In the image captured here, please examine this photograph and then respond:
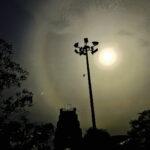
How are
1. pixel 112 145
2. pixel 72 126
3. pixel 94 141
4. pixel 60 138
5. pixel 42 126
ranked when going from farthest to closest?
pixel 72 126
pixel 60 138
pixel 42 126
pixel 112 145
pixel 94 141

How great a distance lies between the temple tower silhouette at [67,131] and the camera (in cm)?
3566

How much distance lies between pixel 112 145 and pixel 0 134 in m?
8.54

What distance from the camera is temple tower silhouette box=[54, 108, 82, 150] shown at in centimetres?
3566

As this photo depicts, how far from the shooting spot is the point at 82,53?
1285cm

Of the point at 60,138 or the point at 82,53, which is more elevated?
the point at 82,53

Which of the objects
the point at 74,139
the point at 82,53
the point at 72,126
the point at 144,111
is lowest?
the point at 74,139

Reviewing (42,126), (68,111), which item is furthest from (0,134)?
(68,111)

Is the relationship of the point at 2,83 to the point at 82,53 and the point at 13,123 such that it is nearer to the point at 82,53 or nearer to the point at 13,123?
the point at 13,123

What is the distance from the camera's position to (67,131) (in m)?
37.5

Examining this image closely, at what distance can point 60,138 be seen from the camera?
36281 mm

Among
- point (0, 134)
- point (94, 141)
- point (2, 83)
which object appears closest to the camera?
point (94, 141)

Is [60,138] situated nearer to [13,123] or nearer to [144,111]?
[144,111]

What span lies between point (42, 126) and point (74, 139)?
2119 cm

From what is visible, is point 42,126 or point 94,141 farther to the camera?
point 42,126
